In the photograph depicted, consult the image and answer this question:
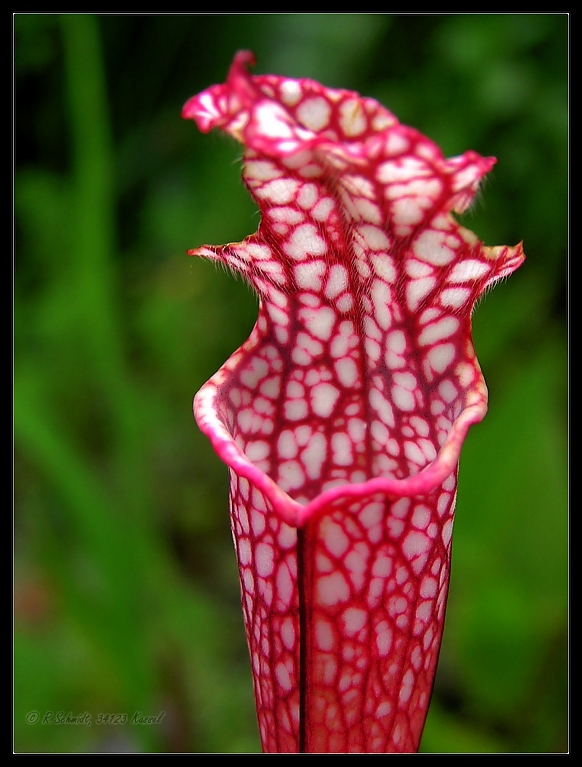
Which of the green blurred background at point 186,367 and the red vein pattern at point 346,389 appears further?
the green blurred background at point 186,367

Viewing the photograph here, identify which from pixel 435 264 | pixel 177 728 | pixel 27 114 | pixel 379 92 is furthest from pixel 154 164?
pixel 435 264

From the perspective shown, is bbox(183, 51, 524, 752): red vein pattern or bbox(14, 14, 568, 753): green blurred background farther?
bbox(14, 14, 568, 753): green blurred background

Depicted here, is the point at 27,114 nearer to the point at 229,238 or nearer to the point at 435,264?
the point at 229,238

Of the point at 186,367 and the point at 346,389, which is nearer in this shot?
the point at 346,389

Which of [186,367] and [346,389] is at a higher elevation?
[346,389]
